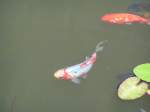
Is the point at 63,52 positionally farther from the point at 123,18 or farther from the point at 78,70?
the point at 123,18

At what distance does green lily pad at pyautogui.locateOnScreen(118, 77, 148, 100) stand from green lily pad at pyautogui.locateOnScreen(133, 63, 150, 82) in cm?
2

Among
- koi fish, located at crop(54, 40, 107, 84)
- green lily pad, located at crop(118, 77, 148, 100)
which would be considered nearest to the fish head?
koi fish, located at crop(54, 40, 107, 84)

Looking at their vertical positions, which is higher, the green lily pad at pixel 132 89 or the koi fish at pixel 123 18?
the koi fish at pixel 123 18

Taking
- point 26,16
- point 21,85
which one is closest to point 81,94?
point 21,85

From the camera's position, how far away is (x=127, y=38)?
2016 millimetres

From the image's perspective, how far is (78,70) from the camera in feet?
6.59

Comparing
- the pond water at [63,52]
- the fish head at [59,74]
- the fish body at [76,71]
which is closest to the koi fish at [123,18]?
the pond water at [63,52]

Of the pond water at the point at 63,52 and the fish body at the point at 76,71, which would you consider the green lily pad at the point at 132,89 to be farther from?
the fish body at the point at 76,71

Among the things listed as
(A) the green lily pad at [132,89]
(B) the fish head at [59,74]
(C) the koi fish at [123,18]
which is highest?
(C) the koi fish at [123,18]

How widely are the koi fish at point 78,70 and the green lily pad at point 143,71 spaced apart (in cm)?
20

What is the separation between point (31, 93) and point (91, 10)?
1.61 feet

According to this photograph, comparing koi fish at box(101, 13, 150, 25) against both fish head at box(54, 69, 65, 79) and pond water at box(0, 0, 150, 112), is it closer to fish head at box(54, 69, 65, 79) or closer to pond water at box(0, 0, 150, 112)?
pond water at box(0, 0, 150, 112)

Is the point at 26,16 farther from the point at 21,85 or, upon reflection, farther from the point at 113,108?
the point at 113,108

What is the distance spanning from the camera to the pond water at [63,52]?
2012 millimetres
